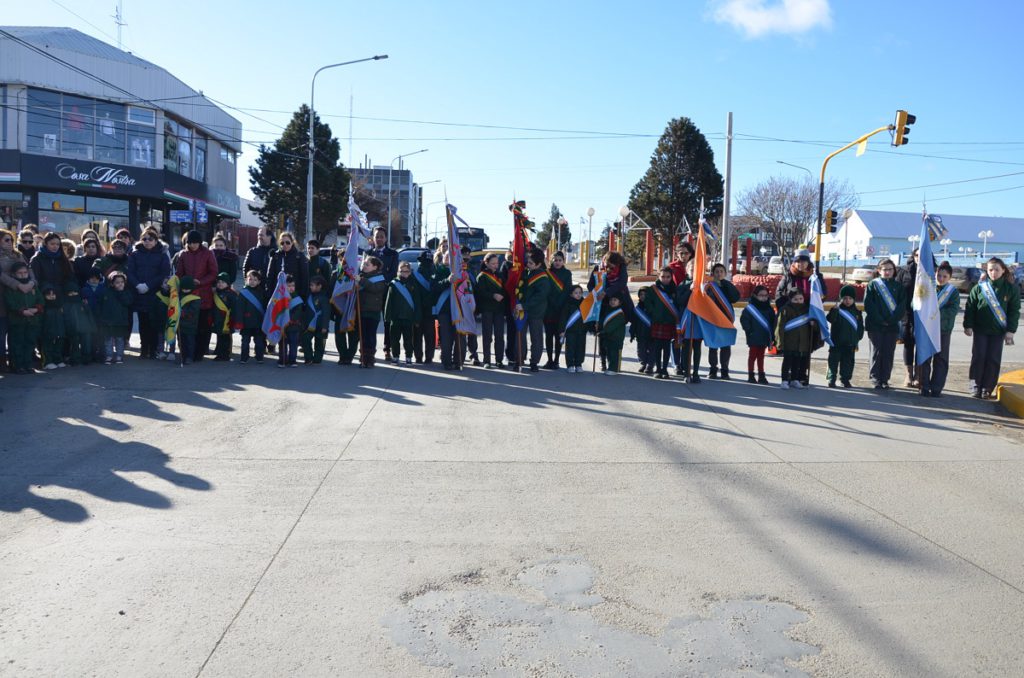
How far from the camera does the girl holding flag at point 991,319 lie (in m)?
11.0

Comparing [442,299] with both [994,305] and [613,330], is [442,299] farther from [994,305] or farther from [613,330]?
[994,305]

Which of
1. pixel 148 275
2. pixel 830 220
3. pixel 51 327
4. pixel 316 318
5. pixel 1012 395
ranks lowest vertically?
pixel 1012 395

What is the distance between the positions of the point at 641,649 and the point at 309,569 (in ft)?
6.40

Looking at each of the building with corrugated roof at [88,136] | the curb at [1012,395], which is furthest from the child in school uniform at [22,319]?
the building with corrugated roof at [88,136]

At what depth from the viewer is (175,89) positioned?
3922 centimetres

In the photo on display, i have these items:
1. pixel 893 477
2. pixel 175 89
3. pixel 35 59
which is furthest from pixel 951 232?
pixel 893 477

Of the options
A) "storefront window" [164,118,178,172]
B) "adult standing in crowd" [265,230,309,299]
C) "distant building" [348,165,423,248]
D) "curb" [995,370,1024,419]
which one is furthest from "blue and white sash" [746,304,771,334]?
"distant building" [348,165,423,248]

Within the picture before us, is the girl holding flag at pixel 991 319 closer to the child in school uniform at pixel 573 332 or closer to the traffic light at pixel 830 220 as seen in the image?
the child in school uniform at pixel 573 332

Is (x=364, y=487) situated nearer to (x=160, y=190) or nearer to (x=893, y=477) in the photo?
(x=893, y=477)

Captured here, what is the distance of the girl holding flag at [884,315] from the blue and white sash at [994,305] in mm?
1027

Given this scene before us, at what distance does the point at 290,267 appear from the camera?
40.6 ft

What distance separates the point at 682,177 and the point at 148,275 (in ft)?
137

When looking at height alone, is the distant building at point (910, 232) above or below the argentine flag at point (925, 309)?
above

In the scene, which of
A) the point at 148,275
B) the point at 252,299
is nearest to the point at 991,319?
the point at 252,299
